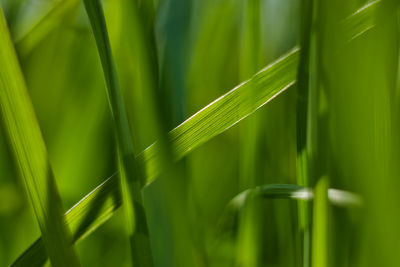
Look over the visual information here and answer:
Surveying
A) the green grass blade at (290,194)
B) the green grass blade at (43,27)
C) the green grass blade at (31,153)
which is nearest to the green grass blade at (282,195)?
the green grass blade at (290,194)

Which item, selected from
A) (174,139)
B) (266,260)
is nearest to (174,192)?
(174,139)

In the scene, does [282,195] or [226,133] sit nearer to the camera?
[282,195]

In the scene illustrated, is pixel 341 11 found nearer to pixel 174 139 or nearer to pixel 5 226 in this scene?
pixel 174 139

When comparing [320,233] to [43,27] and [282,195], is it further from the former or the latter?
[43,27]

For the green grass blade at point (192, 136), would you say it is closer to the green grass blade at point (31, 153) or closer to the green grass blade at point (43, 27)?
the green grass blade at point (31, 153)

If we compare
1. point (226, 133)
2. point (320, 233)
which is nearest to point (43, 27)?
point (226, 133)

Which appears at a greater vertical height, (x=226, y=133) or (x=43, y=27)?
(x=43, y=27)
